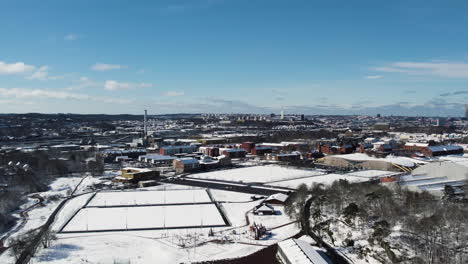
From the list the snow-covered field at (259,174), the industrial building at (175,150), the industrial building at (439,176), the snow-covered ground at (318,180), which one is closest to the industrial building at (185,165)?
the snow-covered field at (259,174)

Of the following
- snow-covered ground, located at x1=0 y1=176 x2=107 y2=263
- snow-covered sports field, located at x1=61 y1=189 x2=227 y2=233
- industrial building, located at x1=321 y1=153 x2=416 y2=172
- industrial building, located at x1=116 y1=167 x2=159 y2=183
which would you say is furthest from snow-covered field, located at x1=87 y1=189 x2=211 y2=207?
industrial building, located at x1=321 y1=153 x2=416 y2=172

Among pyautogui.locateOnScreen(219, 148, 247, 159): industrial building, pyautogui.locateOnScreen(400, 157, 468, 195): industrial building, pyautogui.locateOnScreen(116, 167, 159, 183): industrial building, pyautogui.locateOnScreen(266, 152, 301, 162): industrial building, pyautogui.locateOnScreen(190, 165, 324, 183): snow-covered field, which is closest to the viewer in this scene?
pyautogui.locateOnScreen(400, 157, 468, 195): industrial building

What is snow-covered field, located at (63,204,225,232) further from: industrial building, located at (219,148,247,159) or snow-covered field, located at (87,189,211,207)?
industrial building, located at (219,148,247,159)

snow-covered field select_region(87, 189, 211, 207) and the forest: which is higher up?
the forest

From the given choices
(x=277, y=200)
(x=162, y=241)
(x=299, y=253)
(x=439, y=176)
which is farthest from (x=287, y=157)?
(x=299, y=253)

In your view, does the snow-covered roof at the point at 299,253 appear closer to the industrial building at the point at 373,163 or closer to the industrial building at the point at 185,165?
the industrial building at the point at 185,165

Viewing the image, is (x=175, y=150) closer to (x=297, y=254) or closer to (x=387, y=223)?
(x=387, y=223)
